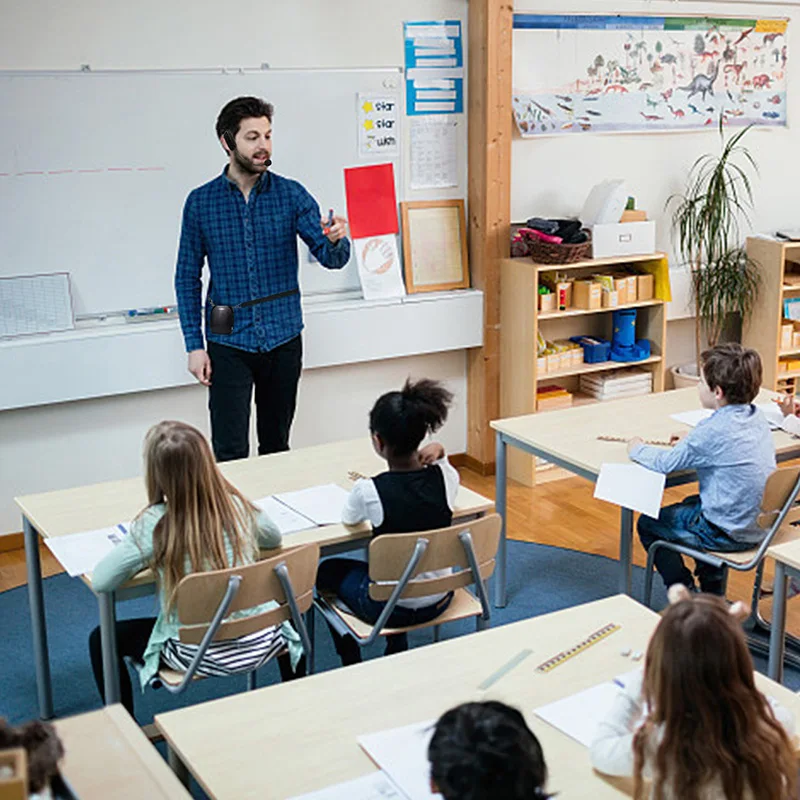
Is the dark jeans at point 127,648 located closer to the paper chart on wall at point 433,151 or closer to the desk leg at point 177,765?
the desk leg at point 177,765

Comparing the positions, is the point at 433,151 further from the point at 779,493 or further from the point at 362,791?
the point at 362,791

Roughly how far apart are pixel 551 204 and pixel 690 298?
3.34 feet

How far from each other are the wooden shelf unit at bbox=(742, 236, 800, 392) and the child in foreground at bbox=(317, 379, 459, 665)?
3.46 m

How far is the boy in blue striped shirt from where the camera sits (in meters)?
3.57

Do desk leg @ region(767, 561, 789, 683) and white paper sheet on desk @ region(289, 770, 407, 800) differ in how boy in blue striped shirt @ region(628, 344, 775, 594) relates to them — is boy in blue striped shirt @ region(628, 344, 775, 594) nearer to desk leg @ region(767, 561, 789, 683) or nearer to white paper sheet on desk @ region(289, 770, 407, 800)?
desk leg @ region(767, 561, 789, 683)

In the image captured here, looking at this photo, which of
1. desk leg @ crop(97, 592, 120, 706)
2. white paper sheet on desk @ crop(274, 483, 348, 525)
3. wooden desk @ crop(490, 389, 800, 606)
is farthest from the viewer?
wooden desk @ crop(490, 389, 800, 606)

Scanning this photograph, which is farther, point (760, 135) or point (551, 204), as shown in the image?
point (760, 135)

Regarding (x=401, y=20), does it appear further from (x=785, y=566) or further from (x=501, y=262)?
(x=785, y=566)

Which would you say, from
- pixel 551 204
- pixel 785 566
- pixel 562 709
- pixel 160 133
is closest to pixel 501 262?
pixel 551 204

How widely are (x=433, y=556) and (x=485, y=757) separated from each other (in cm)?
160

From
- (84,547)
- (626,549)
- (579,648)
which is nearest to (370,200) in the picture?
(626,549)

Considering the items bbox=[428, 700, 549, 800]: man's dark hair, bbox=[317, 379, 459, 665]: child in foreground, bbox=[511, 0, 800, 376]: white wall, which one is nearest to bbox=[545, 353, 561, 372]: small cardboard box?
bbox=[511, 0, 800, 376]: white wall

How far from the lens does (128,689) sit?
3.14 m

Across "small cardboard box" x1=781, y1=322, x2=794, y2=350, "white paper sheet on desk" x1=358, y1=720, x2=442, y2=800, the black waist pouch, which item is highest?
the black waist pouch
